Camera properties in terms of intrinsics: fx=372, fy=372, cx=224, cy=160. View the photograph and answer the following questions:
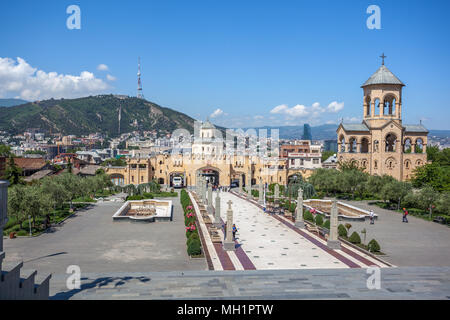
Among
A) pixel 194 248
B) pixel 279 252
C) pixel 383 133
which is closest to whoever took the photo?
pixel 194 248

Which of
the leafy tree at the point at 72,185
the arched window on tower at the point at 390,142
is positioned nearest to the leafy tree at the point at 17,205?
the leafy tree at the point at 72,185

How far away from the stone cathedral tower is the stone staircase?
47.5 metres

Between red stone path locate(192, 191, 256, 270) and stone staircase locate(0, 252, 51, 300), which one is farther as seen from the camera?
red stone path locate(192, 191, 256, 270)

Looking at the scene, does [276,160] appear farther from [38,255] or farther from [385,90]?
[38,255]

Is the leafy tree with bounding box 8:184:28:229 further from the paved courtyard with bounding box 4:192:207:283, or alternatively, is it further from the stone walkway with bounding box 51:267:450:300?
the stone walkway with bounding box 51:267:450:300

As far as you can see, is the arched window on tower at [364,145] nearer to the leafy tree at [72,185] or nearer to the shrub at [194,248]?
the leafy tree at [72,185]

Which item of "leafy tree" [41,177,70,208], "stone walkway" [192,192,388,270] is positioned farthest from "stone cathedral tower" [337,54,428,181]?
"leafy tree" [41,177,70,208]

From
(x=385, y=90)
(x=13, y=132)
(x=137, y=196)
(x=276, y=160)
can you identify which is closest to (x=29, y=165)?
(x=137, y=196)

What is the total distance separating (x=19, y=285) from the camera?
7223 mm

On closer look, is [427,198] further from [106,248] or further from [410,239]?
[106,248]

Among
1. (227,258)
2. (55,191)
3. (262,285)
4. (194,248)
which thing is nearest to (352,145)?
(55,191)

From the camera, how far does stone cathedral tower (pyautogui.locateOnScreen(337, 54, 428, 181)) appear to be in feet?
163

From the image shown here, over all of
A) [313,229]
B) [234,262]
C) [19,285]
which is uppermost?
[19,285]

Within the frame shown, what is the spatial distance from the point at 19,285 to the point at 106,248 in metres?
12.5
